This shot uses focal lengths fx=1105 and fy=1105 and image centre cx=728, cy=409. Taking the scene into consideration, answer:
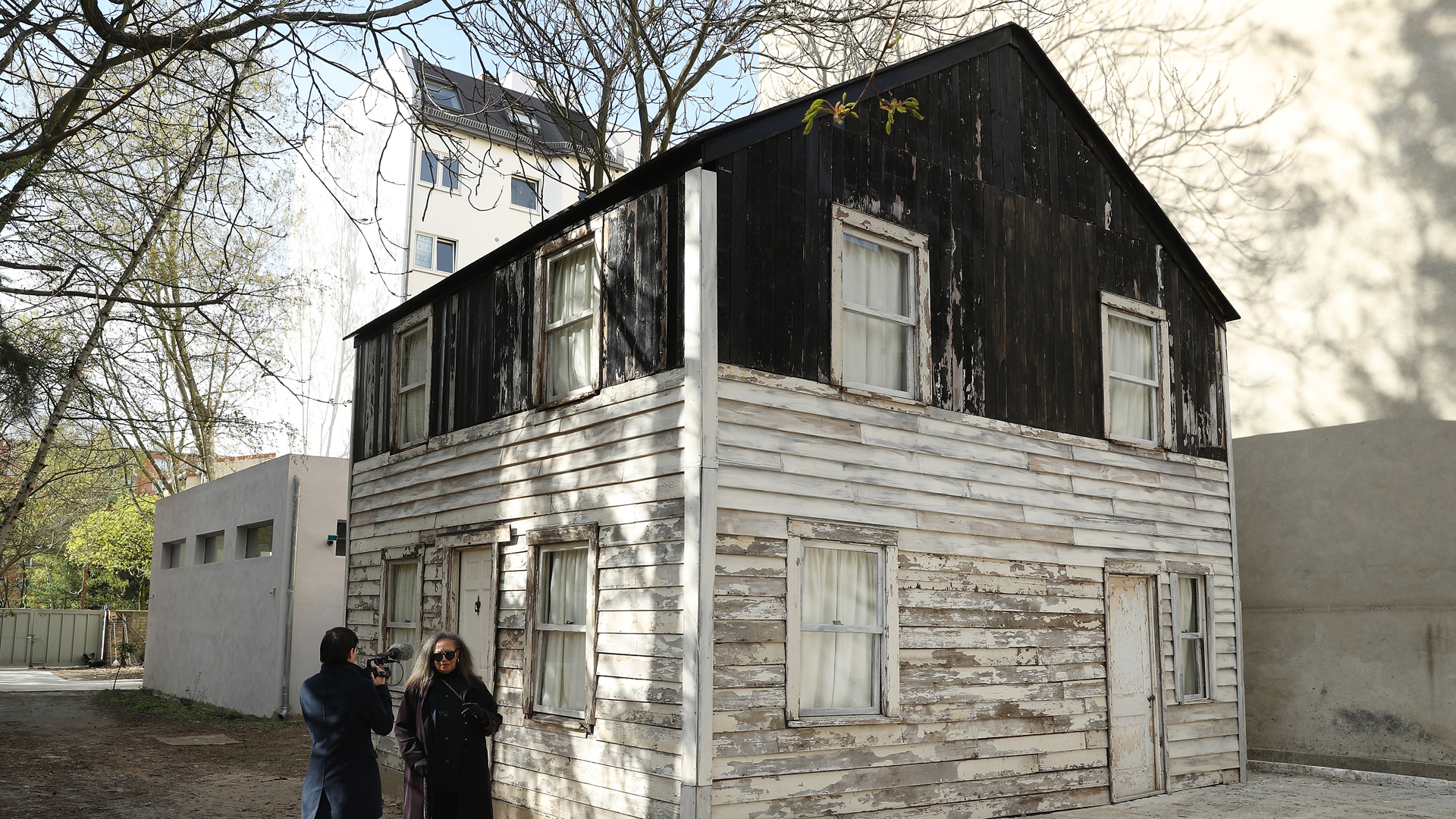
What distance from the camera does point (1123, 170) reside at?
12.2 metres

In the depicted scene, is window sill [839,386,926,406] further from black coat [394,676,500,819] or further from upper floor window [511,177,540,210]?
upper floor window [511,177,540,210]

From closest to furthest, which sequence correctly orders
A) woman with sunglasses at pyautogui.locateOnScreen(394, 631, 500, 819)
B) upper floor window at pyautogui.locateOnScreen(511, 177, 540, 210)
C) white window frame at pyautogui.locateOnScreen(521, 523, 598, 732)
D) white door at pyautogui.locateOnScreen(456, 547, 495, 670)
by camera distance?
woman with sunglasses at pyautogui.locateOnScreen(394, 631, 500, 819) → white window frame at pyautogui.locateOnScreen(521, 523, 598, 732) → white door at pyautogui.locateOnScreen(456, 547, 495, 670) → upper floor window at pyautogui.locateOnScreen(511, 177, 540, 210)

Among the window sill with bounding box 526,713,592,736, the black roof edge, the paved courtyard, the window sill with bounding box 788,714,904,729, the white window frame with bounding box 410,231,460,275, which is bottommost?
the paved courtyard

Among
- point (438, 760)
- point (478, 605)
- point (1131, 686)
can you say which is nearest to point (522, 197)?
point (478, 605)

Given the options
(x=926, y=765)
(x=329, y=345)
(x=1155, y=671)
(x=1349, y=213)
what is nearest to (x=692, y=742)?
(x=926, y=765)

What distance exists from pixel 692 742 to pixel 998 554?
3.77 meters

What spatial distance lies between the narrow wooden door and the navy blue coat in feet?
23.9

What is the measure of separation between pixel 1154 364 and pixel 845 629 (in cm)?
571

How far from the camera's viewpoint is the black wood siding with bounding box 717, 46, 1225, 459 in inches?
345

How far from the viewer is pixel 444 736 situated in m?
6.87

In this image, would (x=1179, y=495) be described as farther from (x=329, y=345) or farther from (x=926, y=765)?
(x=329, y=345)

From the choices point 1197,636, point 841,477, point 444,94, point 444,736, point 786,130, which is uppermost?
point 444,94

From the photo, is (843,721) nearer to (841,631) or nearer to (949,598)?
(841,631)

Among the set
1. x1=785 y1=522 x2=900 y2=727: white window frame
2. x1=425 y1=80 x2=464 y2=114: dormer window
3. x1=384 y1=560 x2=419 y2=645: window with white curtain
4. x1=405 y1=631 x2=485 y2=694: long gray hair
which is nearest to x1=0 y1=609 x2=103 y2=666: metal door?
x1=425 y1=80 x2=464 y2=114: dormer window
